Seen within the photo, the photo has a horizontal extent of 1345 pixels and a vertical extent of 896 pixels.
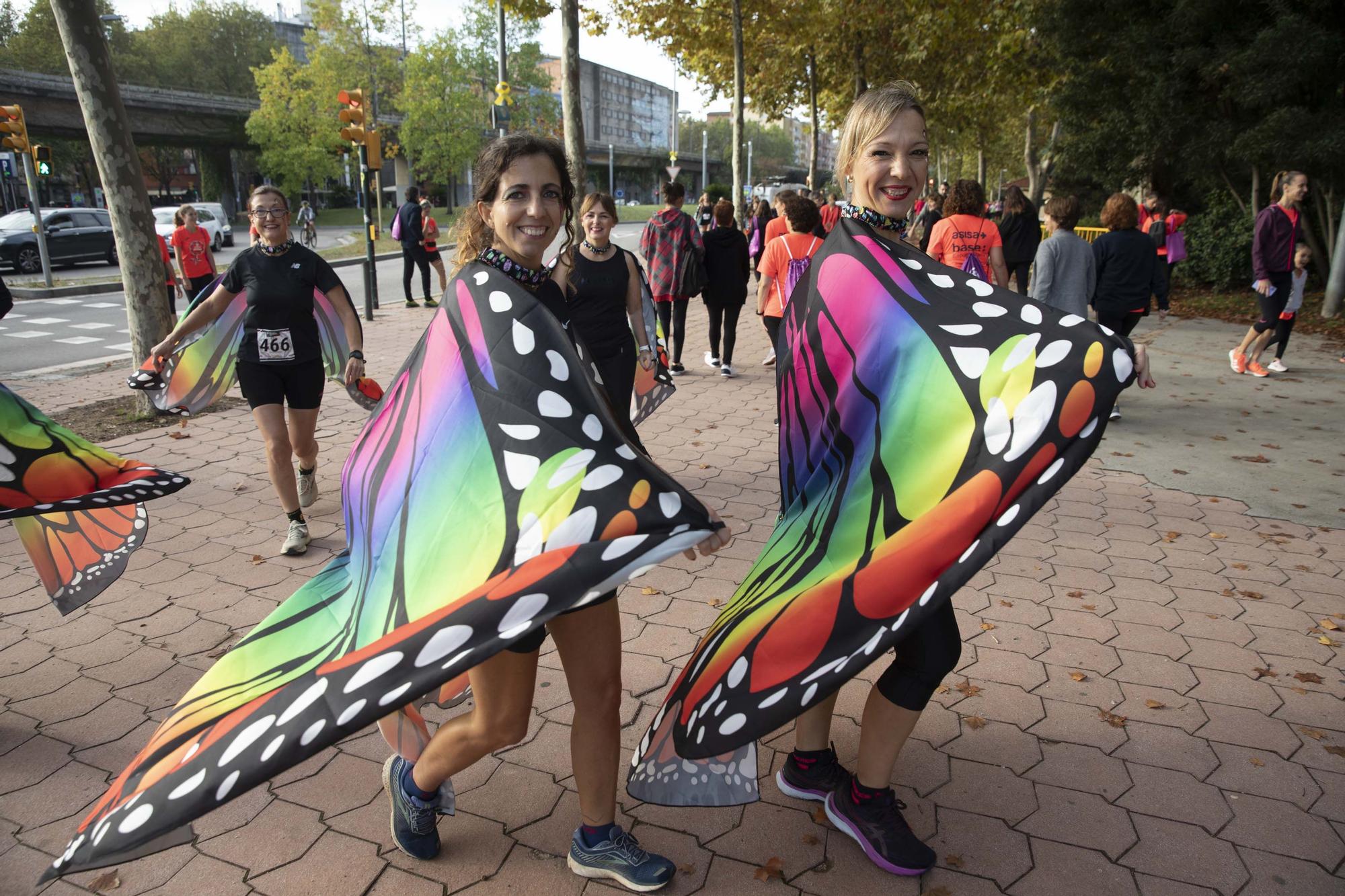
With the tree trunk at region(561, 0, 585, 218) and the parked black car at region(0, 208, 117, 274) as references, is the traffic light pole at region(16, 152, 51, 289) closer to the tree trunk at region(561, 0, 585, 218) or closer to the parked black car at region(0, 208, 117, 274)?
the parked black car at region(0, 208, 117, 274)

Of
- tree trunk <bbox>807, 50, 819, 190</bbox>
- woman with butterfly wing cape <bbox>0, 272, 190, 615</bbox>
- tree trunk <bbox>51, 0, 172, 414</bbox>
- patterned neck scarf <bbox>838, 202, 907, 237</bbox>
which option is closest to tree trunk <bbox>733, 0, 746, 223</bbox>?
tree trunk <bbox>807, 50, 819, 190</bbox>

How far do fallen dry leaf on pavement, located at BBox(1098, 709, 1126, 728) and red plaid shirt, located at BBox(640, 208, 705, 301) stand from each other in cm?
690

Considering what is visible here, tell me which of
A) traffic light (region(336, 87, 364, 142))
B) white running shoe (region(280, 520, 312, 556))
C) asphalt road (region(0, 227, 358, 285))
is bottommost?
white running shoe (region(280, 520, 312, 556))

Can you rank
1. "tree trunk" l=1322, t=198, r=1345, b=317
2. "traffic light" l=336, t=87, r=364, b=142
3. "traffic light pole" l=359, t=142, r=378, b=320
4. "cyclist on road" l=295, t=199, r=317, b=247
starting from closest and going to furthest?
"tree trunk" l=1322, t=198, r=1345, b=317, "traffic light" l=336, t=87, r=364, b=142, "traffic light pole" l=359, t=142, r=378, b=320, "cyclist on road" l=295, t=199, r=317, b=247

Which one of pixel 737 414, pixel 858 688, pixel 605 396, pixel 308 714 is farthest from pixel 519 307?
pixel 737 414

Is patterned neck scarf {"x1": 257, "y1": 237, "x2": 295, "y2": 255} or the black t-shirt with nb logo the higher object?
patterned neck scarf {"x1": 257, "y1": 237, "x2": 295, "y2": 255}

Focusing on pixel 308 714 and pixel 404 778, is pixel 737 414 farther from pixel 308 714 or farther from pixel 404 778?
pixel 308 714

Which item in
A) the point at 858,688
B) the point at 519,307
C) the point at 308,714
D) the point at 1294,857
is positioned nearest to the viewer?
the point at 308,714

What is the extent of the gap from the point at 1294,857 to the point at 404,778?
8.67 ft

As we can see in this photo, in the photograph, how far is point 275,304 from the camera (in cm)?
477

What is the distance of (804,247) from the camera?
28.0 ft

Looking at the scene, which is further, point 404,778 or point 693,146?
point 693,146

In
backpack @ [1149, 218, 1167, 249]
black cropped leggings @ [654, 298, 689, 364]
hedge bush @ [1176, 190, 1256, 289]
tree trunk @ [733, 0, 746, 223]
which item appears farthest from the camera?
tree trunk @ [733, 0, 746, 223]

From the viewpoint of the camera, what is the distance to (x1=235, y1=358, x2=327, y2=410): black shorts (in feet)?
15.8
